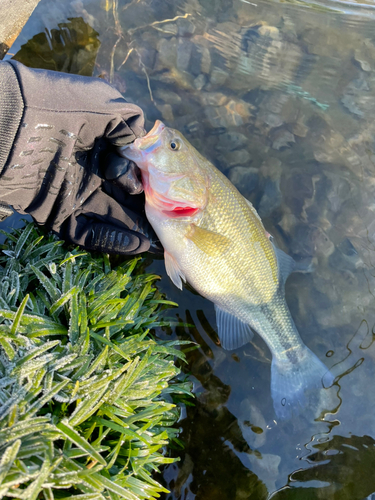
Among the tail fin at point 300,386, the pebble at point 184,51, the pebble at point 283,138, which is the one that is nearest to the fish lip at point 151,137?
the pebble at point 184,51

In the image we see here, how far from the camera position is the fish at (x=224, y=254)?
102 inches

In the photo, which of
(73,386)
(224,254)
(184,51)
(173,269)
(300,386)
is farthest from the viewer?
(184,51)

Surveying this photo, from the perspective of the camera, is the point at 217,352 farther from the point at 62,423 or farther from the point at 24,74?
the point at 24,74

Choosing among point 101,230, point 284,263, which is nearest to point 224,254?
point 284,263

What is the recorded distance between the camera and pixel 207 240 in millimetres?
2652

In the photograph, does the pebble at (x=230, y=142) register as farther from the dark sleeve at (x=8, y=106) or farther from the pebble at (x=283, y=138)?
the dark sleeve at (x=8, y=106)

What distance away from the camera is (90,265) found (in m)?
2.57

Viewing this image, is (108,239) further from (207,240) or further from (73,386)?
(73,386)

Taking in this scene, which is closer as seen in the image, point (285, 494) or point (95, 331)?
point (95, 331)

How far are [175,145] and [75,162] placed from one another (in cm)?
78

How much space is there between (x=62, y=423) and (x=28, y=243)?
1.50 m

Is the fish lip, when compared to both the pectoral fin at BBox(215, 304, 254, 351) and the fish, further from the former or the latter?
the pectoral fin at BBox(215, 304, 254, 351)

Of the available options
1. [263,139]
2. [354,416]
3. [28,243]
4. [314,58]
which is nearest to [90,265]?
[28,243]

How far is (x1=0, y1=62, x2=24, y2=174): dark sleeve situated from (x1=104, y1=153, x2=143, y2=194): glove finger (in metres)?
0.74
